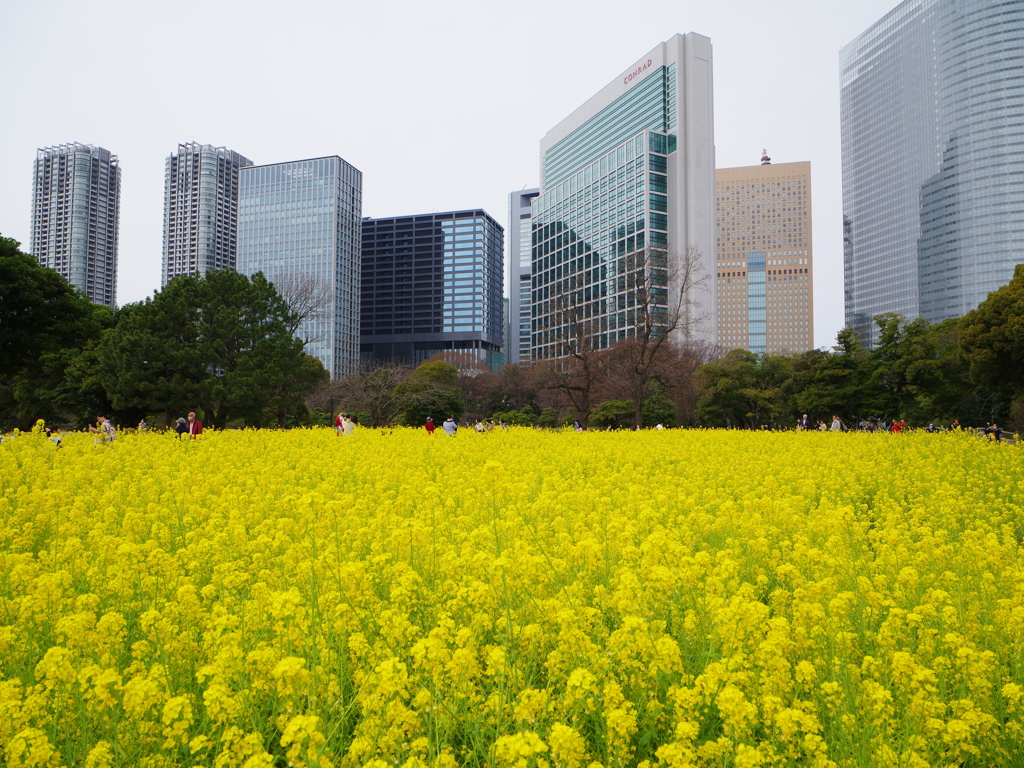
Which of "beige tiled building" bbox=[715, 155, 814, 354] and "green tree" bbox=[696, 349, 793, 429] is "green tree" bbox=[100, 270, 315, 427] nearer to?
"green tree" bbox=[696, 349, 793, 429]

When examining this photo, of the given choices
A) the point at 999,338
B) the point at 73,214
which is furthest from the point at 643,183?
the point at 73,214

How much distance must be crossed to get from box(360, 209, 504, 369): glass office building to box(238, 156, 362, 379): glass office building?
1602cm

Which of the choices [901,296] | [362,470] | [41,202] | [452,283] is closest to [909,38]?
[901,296]

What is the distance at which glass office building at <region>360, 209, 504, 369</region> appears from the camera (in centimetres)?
13300

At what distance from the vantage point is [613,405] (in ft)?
98.8

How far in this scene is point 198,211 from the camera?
124375 millimetres

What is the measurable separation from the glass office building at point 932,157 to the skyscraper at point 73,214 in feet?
438

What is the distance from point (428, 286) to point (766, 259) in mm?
88456

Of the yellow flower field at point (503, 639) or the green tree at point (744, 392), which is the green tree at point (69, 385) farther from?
the green tree at point (744, 392)

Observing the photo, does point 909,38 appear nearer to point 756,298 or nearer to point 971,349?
point 756,298

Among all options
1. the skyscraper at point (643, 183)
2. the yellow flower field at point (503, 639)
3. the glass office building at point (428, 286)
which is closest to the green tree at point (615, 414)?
the yellow flower field at point (503, 639)

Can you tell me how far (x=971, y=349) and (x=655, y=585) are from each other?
88.6 ft

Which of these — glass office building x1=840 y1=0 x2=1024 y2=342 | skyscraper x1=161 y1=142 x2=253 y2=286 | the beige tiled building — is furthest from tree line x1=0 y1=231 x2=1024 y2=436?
the beige tiled building

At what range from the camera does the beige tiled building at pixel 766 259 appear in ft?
461
